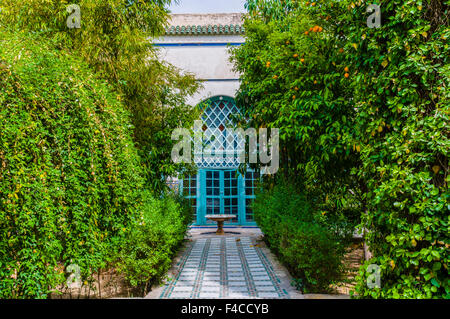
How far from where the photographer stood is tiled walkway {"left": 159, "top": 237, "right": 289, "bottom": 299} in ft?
15.7

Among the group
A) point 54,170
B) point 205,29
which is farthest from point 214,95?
point 54,170

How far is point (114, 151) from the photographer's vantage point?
347 cm

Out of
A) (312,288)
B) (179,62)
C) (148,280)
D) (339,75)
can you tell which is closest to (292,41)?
(339,75)

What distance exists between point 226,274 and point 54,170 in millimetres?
3836

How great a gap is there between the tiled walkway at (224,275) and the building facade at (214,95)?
3.25 meters

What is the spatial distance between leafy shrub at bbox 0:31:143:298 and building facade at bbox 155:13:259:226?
765 centimetres

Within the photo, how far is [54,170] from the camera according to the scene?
284 centimetres

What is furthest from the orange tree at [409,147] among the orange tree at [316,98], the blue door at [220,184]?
the blue door at [220,184]

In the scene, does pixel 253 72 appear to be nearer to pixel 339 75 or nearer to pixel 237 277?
pixel 339 75

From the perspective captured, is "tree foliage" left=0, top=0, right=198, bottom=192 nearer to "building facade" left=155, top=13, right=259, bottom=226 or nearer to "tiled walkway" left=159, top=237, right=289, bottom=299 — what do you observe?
"tiled walkway" left=159, top=237, right=289, bottom=299

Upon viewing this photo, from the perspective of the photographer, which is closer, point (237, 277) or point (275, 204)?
point (237, 277)

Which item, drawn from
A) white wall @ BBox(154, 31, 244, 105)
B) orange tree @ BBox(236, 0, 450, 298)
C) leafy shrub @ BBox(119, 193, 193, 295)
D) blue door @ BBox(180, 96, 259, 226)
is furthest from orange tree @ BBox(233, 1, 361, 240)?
blue door @ BBox(180, 96, 259, 226)

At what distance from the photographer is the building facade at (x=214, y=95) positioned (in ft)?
37.0

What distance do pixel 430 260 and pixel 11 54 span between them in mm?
3568
